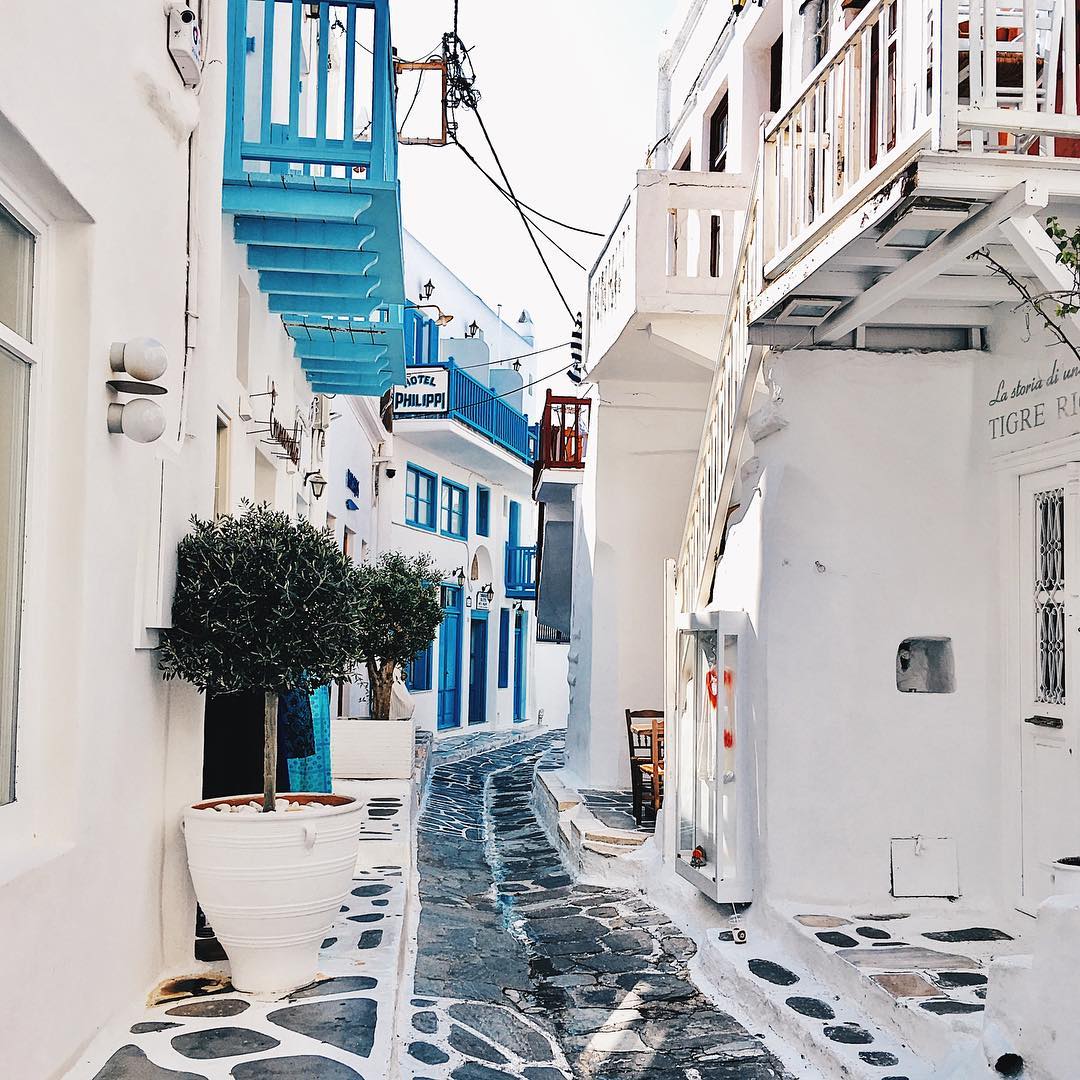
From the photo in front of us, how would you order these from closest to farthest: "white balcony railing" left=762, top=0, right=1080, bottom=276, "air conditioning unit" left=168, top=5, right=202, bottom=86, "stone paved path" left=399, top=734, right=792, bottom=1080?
"white balcony railing" left=762, top=0, right=1080, bottom=276 < "air conditioning unit" left=168, top=5, right=202, bottom=86 < "stone paved path" left=399, top=734, right=792, bottom=1080

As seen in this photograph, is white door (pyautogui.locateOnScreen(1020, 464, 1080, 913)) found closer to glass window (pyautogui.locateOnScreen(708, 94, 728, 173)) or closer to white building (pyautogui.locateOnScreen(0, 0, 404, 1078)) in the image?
white building (pyautogui.locateOnScreen(0, 0, 404, 1078))

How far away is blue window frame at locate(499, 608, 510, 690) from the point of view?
26469 millimetres

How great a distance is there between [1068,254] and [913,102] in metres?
0.83

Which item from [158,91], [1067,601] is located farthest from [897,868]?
[158,91]

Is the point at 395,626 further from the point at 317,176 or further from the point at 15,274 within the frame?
the point at 15,274

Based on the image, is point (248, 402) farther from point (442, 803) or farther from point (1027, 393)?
point (442, 803)

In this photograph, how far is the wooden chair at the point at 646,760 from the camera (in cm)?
989

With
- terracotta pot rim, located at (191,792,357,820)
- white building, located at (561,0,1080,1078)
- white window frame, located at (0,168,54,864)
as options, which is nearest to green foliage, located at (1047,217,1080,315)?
white building, located at (561,0,1080,1078)

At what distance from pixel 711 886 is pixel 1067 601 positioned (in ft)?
8.34

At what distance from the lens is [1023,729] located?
6.39 meters

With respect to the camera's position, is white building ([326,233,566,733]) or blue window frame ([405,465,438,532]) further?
blue window frame ([405,465,438,532])

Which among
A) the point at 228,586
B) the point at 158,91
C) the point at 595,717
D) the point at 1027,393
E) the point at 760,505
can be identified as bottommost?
the point at 595,717

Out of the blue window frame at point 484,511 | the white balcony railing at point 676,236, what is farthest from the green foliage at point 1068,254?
the blue window frame at point 484,511

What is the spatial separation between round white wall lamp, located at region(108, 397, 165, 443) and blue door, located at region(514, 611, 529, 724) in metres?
24.0
